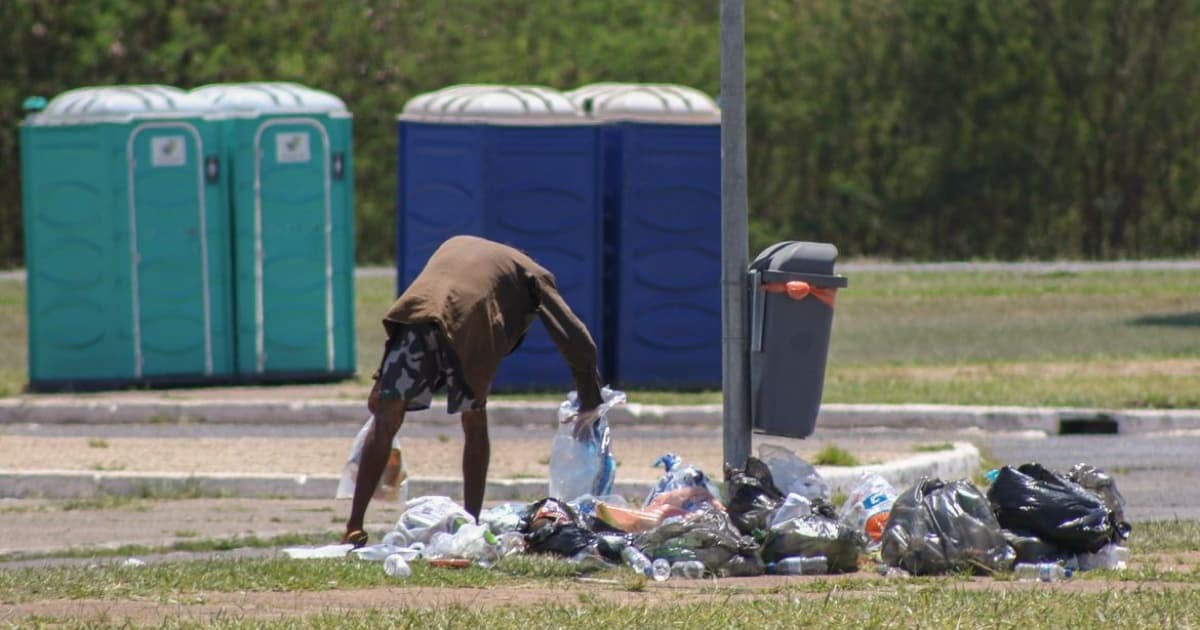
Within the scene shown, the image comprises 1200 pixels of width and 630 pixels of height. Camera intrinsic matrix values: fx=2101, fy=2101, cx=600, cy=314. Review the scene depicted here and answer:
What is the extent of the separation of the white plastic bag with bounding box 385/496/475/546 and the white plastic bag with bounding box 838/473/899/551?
151cm

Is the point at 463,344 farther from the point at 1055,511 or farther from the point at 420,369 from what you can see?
the point at 1055,511

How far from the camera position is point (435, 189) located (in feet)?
47.7

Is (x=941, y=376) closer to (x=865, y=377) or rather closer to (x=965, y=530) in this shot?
(x=865, y=377)

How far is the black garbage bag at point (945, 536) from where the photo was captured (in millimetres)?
7734

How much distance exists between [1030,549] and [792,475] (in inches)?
44.3

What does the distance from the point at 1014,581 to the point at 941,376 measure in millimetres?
7641

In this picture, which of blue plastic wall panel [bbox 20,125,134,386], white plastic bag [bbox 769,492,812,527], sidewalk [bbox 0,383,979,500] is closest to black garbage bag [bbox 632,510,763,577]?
white plastic bag [bbox 769,492,812,527]

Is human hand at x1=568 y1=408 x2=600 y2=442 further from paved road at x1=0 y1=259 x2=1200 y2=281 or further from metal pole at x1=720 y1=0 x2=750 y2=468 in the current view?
paved road at x1=0 y1=259 x2=1200 y2=281

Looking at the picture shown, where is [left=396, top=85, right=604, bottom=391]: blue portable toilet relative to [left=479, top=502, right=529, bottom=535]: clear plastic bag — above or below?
above

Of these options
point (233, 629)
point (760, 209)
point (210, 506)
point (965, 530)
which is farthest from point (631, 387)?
point (760, 209)

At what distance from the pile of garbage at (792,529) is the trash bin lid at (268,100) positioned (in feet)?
23.9

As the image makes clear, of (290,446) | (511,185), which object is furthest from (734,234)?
(511,185)

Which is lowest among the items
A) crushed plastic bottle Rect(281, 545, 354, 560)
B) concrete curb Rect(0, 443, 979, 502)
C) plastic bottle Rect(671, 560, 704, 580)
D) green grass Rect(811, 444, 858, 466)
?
concrete curb Rect(0, 443, 979, 502)

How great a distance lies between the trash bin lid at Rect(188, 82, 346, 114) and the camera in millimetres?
15242
